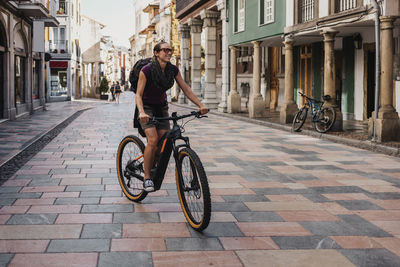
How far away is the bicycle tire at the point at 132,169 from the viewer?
619 centimetres

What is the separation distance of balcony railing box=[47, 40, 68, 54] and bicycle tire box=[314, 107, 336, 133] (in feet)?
109

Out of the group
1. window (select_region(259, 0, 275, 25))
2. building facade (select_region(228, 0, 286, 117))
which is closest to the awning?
building facade (select_region(228, 0, 286, 117))

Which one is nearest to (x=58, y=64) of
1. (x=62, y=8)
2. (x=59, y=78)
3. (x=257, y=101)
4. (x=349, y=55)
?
(x=59, y=78)

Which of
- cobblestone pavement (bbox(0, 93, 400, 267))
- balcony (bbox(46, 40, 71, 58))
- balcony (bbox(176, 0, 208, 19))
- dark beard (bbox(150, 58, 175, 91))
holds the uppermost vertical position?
balcony (bbox(176, 0, 208, 19))

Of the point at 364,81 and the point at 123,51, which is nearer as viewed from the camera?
the point at 364,81

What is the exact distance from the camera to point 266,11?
69.2ft

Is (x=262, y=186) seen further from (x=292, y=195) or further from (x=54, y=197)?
(x=54, y=197)

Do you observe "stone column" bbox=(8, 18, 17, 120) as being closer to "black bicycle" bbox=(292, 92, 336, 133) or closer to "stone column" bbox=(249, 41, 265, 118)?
"stone column" bbox=(249, 41, 265, 118)

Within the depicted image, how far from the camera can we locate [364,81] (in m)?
18.0

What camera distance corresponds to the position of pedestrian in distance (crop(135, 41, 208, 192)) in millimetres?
5680

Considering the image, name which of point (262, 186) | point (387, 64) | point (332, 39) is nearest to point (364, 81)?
point (332, 39)

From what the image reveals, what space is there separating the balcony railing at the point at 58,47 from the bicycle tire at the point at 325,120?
109ft

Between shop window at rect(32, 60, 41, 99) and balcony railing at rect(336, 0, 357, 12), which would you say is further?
shop window at rect(32, 60, 41, 99)

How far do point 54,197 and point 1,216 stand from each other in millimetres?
1019
